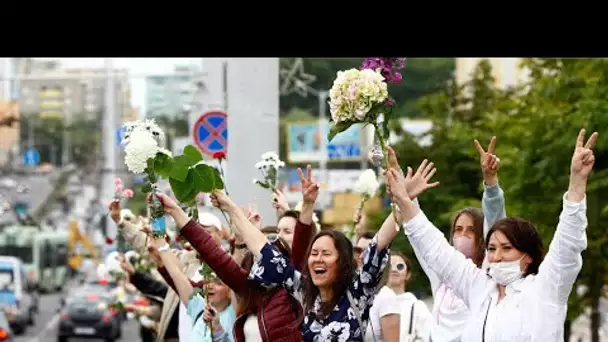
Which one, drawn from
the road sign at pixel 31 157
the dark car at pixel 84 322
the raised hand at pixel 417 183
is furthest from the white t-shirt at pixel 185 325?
the road sign at pixel 31 157

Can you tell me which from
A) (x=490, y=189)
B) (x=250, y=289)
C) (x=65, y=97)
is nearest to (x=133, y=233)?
(x=250, y=289)

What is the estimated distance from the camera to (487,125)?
28469 mm

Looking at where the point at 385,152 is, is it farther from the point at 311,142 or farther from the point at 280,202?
the point at 311,142

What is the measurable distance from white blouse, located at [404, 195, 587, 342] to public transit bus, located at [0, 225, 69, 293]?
162 feet

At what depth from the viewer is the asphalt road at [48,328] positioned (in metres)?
44.8

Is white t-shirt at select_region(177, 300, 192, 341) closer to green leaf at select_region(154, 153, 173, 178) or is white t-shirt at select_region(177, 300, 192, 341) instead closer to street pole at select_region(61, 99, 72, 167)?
green leaf at select_region(154, 153, 173, 178)

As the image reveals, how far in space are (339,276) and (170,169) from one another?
3.71 ft

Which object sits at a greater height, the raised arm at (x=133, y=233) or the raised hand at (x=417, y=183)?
the raised hand at (x=417, y=183)

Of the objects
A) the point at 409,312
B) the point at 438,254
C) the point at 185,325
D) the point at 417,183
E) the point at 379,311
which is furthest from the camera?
the point at 409,312

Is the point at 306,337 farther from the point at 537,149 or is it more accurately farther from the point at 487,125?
the point at 487,125

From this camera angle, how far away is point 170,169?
29.6 feet

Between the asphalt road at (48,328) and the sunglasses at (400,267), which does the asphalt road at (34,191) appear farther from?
the sunglasses at (400,267)
